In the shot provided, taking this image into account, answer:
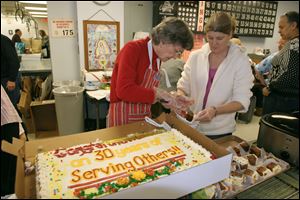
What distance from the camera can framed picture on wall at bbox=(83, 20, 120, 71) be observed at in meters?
3.20

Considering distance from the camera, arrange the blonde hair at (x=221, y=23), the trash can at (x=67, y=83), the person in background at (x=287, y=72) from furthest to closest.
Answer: the trash can at (x=67, y=83) → the person in background at (x=287, y=72) → the blonde hair at (x=221, y=23)

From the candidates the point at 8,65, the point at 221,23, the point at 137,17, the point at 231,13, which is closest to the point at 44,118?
the point at 8,65

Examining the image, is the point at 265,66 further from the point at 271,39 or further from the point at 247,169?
the point at 271,39

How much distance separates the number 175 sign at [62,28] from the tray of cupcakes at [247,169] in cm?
280

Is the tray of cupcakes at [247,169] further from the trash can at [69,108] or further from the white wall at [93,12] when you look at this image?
the white wall at [93,12]

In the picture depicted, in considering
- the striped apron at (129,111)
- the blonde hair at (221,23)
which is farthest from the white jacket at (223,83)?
the striped apron at (129,111)

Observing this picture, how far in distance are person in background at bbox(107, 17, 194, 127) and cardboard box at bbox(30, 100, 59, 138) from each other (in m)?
2.12

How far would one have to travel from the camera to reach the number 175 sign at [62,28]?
3.10 m

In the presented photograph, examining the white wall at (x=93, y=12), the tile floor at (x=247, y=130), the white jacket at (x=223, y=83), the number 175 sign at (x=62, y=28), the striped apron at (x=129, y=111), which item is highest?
the white wall at (x=93, y=12)

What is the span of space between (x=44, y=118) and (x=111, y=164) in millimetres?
2725

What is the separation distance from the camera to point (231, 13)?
4613 mm

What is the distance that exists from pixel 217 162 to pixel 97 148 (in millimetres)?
513

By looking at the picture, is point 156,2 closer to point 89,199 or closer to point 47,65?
point 47,65

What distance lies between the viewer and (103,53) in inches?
133
